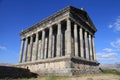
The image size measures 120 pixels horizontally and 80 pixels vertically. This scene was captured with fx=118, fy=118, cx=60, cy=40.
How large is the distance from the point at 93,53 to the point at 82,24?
8189mm

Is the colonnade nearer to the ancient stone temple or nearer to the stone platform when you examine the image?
the ancient stone temple

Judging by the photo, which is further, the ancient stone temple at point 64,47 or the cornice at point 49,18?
the cornice at point 49,18

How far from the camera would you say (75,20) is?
24.5m

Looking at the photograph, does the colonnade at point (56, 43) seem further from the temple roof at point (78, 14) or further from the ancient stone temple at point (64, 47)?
the temple roof at point (78, 14)

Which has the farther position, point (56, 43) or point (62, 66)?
point (56, 43)

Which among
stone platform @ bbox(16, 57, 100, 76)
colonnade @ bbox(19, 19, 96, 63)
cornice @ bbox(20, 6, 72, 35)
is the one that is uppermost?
cornice @ bbox(20, 6, 72, 35)

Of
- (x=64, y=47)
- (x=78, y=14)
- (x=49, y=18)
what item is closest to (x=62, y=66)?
(x=64, y=47)

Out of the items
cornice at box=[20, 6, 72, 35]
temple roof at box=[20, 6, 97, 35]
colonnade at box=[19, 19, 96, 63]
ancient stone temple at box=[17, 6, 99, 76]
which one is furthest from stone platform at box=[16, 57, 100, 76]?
temple roof at box=[20, 6, 97, 35]

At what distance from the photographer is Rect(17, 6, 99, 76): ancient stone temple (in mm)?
19953

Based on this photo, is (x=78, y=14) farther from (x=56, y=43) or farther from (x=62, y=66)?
(x=62, y=66)

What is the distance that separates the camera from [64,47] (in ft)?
87.7

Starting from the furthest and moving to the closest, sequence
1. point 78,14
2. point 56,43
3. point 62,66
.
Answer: point 56,43
point 78,14
point 62,66

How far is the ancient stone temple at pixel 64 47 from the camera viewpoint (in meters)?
20.0

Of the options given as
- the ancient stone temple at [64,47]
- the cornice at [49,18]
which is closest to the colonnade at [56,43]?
the ancient stone temple at [64,47]
